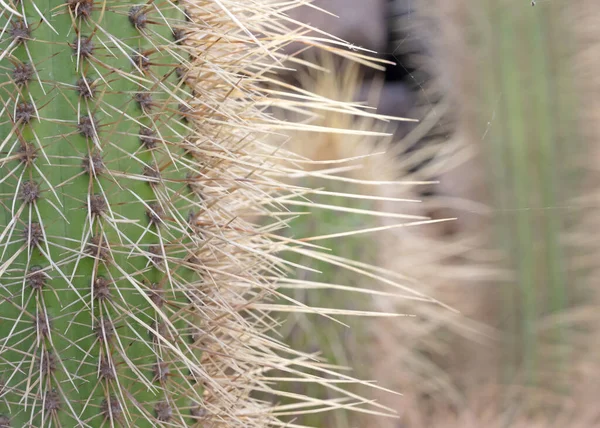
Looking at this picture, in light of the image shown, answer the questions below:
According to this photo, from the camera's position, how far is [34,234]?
47 cm

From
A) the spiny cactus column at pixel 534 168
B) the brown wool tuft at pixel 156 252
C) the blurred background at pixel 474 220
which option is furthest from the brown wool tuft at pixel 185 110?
the spiny cactus column at pixel 534 168

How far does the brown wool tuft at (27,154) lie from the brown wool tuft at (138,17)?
4.6 inches

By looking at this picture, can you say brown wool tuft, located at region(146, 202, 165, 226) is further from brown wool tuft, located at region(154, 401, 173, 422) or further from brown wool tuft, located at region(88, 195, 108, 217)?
brown wool tuft, located at region(154, 401, 173, 422)

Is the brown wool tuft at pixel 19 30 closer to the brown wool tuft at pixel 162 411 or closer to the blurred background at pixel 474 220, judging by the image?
the brown wool tuft at pixel 162 411

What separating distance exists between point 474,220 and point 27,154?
80 centimetres

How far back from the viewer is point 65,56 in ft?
1.53

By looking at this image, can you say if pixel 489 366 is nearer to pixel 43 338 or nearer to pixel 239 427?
pixel 239 427

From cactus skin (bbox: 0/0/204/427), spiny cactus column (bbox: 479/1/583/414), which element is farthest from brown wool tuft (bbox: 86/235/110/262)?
spiny cactus column (bbox: 479/1/583/414)

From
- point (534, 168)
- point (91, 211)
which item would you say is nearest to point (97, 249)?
point (91, 211)

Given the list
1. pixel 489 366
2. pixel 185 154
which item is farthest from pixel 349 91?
pixel 185 154

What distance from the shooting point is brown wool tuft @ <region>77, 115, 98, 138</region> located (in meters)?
0.47

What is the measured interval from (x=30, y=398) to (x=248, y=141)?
0.90 feet

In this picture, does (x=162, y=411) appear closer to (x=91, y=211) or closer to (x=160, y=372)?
(x=160, y=372)

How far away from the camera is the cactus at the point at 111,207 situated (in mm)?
464
